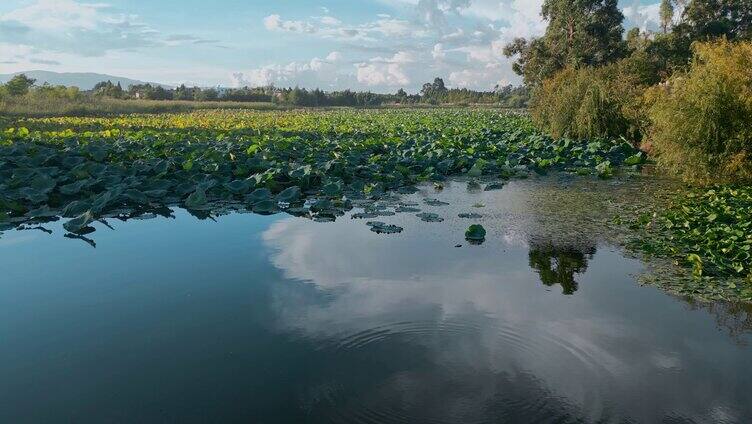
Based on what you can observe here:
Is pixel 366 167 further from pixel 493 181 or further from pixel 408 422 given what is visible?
pixel 408 422

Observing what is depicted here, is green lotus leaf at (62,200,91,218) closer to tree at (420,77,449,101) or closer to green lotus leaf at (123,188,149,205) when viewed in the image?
green lotus leaf at (123,188,149,205)

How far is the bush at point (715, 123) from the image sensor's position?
1040 cm

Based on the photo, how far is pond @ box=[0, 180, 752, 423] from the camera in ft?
11.3

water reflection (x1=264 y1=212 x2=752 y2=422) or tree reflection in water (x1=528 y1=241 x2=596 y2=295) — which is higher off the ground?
tree reflection in water (x1=528 y1=241 x2=596 y2=295)

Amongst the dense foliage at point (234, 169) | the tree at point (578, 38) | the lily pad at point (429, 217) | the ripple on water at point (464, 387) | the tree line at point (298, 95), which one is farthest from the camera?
the tree line at point (298, 95)

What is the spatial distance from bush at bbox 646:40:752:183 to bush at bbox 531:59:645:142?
5.23 m

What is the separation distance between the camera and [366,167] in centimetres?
1189

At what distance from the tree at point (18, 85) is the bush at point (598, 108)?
1742 inches

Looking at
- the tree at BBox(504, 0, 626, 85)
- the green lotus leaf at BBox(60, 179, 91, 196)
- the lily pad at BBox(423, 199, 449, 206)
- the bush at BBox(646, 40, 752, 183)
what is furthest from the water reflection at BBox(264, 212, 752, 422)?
the tree at BBox(504, 0, 626, 85)

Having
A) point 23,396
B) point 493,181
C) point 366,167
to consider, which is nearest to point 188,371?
point 23,396

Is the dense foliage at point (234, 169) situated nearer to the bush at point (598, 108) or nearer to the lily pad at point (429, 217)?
the bush at point (598, 108)

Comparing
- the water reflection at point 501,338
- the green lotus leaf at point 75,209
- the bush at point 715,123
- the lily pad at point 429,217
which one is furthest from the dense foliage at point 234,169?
the water reflection at point 501,338

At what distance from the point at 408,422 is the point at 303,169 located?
25.5 feet

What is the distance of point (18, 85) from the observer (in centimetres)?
4672
